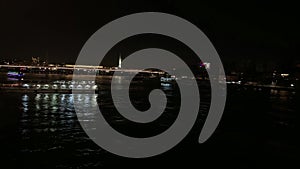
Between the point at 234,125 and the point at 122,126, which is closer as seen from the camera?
the point at 122,126

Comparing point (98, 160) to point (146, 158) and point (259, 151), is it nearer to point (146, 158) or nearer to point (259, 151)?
point (146, 158)

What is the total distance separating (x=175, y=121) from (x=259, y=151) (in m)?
7.65

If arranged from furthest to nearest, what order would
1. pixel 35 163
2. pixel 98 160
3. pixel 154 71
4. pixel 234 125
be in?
pixel 154 71 → pixel 234 125 → pixel 98 160 → pixel 35 163

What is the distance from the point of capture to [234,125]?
806 inches

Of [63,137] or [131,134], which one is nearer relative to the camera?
[63,137]

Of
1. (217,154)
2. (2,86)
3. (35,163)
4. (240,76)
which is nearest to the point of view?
(35,163)

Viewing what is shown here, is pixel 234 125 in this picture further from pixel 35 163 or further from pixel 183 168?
pixel 35 163

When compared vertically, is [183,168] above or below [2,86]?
below

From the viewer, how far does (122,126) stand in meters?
17.8

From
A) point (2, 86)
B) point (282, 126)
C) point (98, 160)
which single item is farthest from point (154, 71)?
point (98, 160)

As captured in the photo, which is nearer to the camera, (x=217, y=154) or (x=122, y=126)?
(x=217, y=154)

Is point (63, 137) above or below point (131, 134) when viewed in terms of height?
above

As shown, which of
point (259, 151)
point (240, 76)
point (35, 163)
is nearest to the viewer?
point (35, 163)

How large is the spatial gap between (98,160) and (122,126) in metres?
6.68
